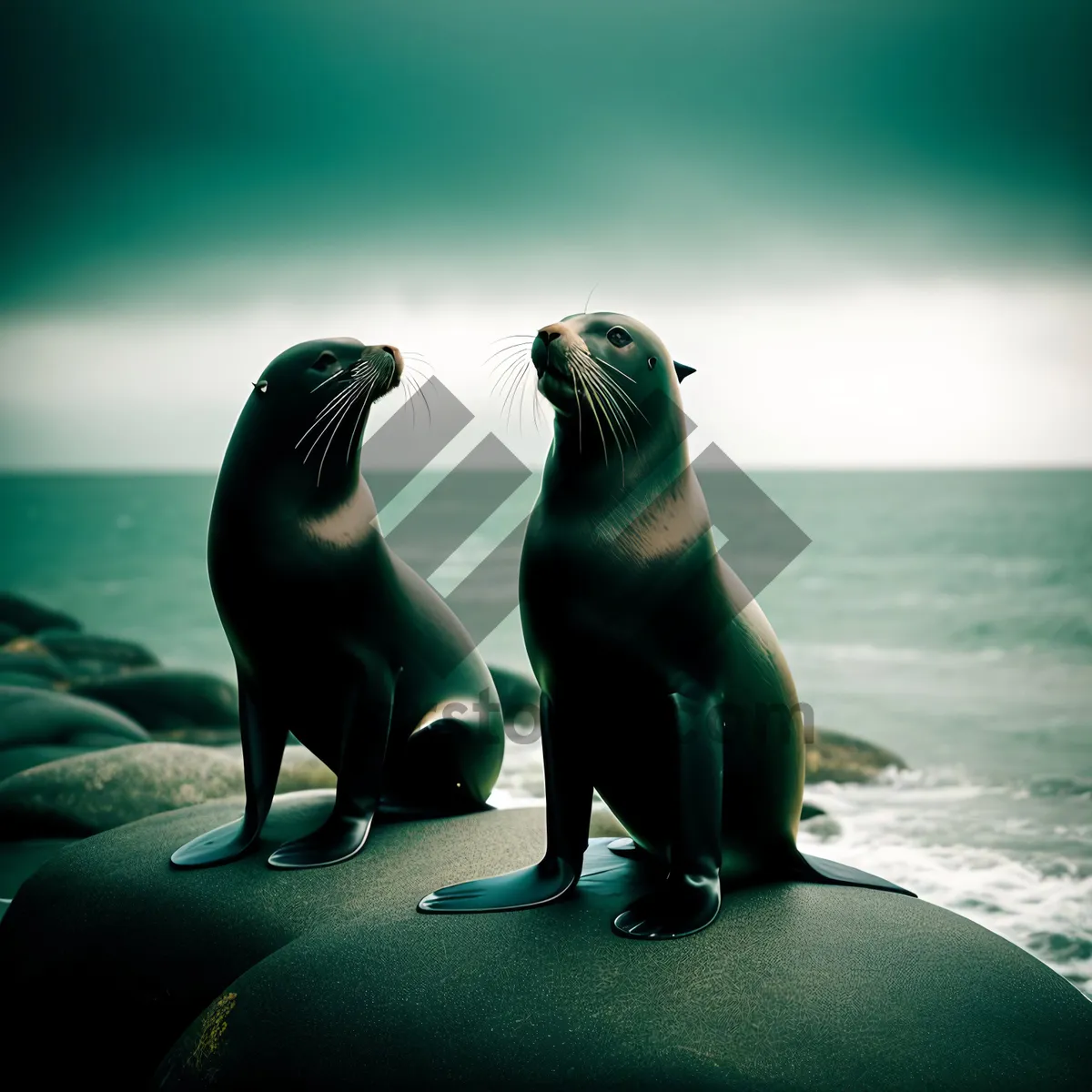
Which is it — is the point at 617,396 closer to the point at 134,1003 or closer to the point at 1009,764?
the point at 134,1003

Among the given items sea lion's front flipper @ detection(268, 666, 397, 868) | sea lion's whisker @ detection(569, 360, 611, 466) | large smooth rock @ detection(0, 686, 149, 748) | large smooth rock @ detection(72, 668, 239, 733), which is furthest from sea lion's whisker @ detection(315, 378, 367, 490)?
large smooth rock @ detection(72, 668, 239, 733)

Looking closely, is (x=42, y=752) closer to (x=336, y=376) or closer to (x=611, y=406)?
(x=336, y=376)

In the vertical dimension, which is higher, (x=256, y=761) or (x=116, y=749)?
(x=256, y=761)

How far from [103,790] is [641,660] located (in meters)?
2.31

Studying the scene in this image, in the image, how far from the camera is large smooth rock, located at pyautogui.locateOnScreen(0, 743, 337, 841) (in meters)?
3.67

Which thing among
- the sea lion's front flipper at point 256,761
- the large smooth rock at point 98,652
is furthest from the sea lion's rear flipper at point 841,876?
the large smooth rock at point 98,652

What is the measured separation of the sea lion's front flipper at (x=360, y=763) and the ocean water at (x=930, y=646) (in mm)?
661

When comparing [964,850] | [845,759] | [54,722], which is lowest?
[964,850]

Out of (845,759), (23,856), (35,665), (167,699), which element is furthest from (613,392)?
(35,665)

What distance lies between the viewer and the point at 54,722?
4.82m

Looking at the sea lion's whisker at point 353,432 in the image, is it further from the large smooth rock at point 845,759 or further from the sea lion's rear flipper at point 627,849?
the large smooth rock at point 845,759

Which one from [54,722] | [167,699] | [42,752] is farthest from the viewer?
[167,699]

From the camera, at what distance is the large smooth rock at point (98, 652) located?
25.0ft

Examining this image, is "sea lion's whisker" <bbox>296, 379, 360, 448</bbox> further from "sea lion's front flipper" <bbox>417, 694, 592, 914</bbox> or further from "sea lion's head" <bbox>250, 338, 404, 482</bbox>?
"sea lion's front flipper" <bbox>417, 694, 592, 914</bbox>
